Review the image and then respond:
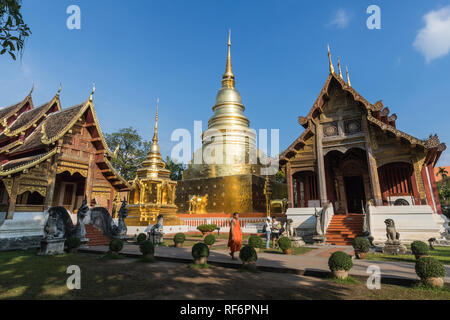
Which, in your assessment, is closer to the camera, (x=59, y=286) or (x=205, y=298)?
(x=205, y=298)

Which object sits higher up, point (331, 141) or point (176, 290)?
point (331, 141)

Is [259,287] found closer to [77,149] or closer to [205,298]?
[205,298]

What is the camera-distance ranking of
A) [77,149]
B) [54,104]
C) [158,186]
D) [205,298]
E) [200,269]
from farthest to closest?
[158,186] → [54,104] → [77,149] → [200,269] → [205,298]

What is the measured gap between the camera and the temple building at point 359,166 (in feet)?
41.3

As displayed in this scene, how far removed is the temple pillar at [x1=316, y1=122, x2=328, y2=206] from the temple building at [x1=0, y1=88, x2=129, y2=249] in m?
11.9

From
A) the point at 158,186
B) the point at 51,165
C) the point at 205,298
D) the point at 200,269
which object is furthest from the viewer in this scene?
the point at 158,186

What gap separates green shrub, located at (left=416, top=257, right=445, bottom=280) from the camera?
16.0ft

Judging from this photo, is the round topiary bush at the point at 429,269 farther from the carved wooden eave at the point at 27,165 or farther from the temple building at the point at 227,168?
the temple building at the point at 227,168

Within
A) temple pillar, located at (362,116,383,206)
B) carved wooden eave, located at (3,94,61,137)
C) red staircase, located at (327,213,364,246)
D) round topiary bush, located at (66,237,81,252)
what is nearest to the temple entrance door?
temple pillar, located at (362,116,383,206)

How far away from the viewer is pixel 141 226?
752 inches

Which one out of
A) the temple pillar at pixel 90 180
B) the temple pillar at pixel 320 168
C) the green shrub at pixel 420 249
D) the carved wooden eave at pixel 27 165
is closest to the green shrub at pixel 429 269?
the green shrub at pixel 420 249

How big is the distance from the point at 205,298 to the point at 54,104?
59.0ft

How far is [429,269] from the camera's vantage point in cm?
494
